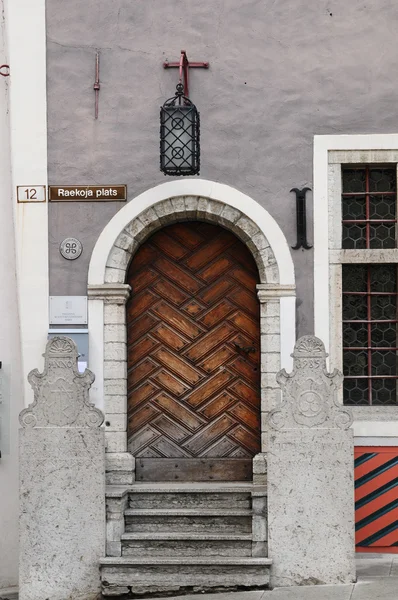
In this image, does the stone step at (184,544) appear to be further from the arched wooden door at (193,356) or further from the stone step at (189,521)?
the arched wooden door at (193,356)

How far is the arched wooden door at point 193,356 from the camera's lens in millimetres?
11055

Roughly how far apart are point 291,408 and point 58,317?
7.92ft

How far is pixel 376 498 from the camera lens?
1065 centimetres

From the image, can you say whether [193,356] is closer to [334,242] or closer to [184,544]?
[334,242]

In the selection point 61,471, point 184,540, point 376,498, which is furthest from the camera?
point 376,498

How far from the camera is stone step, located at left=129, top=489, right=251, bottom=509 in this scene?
10312mm

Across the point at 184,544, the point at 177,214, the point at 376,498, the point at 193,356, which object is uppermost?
the point at 177,214

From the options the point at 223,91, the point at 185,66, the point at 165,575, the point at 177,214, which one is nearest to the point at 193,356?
the point at 177,214

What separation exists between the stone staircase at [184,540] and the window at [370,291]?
1438 millimetres

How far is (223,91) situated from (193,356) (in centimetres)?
242

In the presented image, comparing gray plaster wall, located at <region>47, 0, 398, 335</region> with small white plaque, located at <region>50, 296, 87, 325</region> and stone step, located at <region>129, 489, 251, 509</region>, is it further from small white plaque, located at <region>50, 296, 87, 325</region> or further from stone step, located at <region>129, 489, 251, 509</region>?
stone step, located at <region>129, 489, 251, 509</region>

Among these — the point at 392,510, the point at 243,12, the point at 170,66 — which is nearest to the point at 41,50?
the point at 170,66

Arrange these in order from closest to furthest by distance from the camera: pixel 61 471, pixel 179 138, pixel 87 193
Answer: pixel 61 471
pixel 179 138
pixel 87 193

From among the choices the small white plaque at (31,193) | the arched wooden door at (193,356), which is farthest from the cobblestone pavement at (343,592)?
the small white plaque at (31,193)
